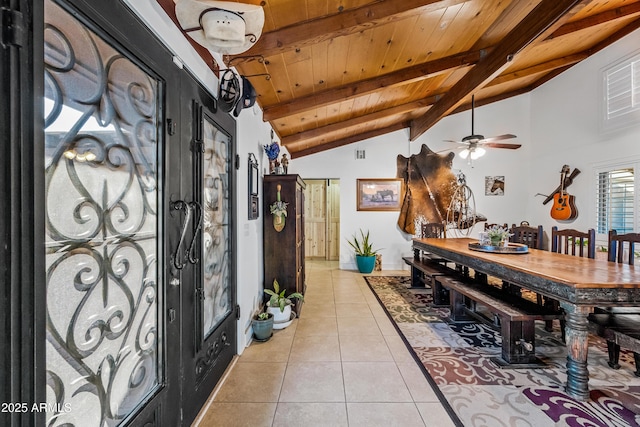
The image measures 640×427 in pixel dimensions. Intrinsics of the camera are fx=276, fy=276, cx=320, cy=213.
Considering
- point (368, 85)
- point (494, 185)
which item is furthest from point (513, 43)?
point (494, 185)

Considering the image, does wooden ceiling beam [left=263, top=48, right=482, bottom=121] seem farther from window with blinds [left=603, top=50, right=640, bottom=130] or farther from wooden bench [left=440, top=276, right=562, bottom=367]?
wooden bench [left=440, top=276, right=562, bottom=367]

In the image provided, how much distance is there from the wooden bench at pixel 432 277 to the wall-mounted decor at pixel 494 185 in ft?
7.73

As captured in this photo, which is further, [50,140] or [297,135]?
[297,135]

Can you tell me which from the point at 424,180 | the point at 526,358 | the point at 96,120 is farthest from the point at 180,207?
the point at 424,180

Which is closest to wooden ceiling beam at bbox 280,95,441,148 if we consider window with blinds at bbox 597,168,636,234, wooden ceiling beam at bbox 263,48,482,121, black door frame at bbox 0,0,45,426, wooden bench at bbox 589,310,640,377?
wooden ceiling beam at bbox 263,48,482,121

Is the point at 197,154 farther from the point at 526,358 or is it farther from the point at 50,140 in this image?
the point at 526,358

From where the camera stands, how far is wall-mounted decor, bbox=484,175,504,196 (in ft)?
18.3

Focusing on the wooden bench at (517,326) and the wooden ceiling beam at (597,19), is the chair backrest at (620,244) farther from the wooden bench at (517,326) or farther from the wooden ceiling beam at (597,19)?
the wooden ceiling beam at (597,19)

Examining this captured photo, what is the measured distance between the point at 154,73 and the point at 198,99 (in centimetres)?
42

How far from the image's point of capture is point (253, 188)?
2781mm

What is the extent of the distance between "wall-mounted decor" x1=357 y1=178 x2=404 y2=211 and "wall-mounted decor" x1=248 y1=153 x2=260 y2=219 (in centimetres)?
314

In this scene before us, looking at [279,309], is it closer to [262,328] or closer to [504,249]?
[262,328]

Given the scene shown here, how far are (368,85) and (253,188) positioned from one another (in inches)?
72.5

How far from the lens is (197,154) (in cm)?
161
